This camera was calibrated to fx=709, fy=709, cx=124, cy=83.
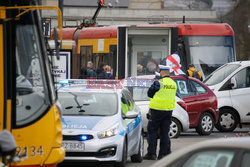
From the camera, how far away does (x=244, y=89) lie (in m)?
19.9

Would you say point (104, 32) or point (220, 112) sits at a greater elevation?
point (104, 32)

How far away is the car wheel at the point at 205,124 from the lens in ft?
60.8

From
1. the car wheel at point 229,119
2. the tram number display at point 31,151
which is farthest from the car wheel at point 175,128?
the tram number display at point 31,151

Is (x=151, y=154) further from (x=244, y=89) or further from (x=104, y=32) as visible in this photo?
(x=104, y=32)

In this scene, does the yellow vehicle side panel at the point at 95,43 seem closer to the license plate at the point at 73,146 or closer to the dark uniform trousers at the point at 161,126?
the dark uniform trousers at the point at 161,126

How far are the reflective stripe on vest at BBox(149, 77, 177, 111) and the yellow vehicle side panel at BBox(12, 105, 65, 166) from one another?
4546 millimetres

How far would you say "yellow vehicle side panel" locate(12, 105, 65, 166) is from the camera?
836cm

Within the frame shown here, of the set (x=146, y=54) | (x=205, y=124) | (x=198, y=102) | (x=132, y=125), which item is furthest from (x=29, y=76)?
(x=146, y=54)

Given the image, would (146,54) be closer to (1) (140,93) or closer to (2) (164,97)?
(1) (140,93)

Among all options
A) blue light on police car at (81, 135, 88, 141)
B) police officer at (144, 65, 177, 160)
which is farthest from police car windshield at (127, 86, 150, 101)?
blue light on police car at (81, 135, 88, 141)

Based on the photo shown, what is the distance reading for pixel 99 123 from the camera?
11289mm

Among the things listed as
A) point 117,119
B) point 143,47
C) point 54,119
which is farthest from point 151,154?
point 143,47

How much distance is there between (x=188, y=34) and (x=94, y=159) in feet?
45.4

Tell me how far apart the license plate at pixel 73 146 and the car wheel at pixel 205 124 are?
8.03m
